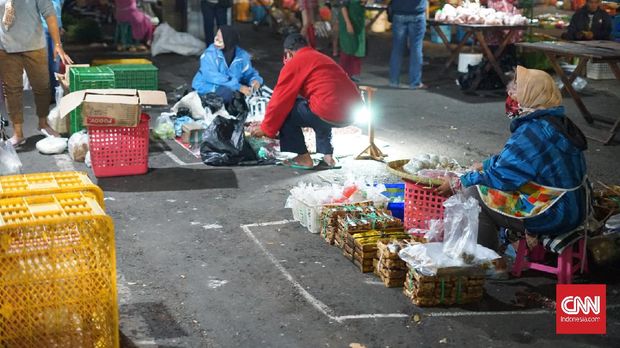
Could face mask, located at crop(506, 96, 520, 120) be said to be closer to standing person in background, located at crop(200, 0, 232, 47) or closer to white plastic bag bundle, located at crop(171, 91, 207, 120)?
white plastic bag bundle, located at crop(171, 91, 207, 120)

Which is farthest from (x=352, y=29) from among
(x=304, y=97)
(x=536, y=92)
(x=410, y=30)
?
(x=536, y=92)

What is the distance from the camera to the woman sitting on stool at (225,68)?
376 inches

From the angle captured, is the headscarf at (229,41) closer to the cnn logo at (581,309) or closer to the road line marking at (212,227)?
the road line marking at (212,227)

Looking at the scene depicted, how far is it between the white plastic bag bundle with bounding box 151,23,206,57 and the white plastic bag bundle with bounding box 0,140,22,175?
8940 millimetres

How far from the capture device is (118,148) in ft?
25.1

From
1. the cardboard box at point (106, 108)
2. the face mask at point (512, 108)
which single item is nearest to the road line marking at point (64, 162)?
the cardboard box at point (106, 108)

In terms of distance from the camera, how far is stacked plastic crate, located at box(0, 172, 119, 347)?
381 cm

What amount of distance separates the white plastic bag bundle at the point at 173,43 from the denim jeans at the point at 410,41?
15.1 ft

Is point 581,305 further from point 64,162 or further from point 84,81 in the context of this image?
point 84,81

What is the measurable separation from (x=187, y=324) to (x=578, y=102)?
25.0ft

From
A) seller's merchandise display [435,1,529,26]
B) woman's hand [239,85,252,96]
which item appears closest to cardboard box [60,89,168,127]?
woman's hand [239,85,252,96]

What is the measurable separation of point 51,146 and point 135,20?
8140 mm

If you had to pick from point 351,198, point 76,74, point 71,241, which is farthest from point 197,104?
point 71,241

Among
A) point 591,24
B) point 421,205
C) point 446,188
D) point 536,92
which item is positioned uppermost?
point 536,92
